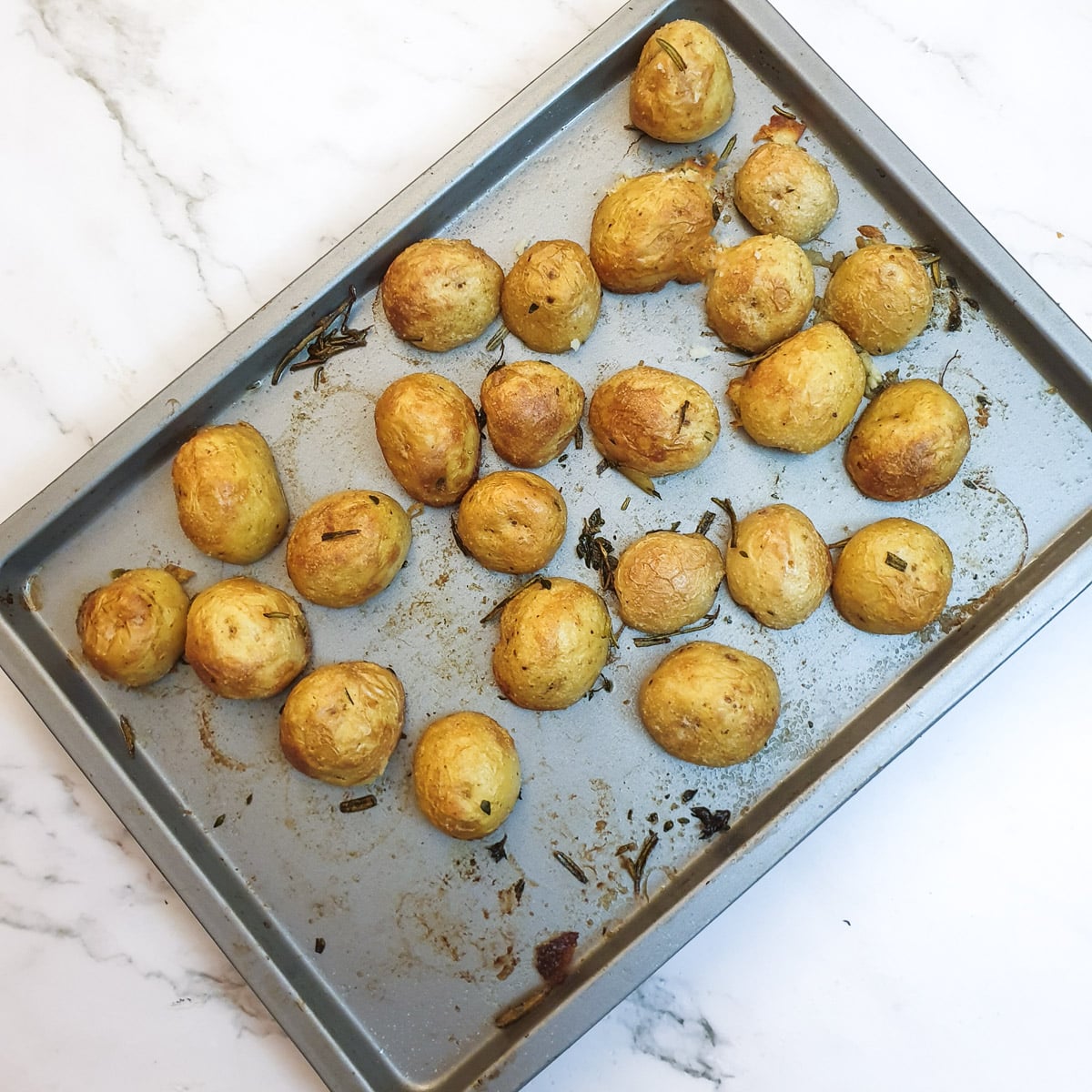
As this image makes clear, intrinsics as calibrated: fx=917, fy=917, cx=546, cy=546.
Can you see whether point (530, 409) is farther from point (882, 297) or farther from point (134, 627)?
point (134, 627)

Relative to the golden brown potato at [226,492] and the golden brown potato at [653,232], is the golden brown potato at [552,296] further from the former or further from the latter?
the golden brown potato at [226,492]

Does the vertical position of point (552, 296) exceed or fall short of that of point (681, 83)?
it falls short

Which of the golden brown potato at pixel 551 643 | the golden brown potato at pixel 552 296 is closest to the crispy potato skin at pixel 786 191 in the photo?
the golden brown potato at pixel 552 296

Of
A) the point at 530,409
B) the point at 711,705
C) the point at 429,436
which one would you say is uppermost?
the point at 530,409

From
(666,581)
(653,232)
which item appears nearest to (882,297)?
(653,232)

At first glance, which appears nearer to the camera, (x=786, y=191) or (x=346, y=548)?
(x=346, y=548)

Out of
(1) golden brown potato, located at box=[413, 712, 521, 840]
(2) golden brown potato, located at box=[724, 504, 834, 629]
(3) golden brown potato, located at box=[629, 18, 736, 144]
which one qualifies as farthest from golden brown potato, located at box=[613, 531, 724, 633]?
(3) golden brown potato, located at box=[629, 18, 736, 144]
